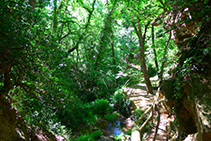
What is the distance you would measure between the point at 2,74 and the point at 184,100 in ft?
10.9

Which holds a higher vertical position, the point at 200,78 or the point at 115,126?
the point at 200,78

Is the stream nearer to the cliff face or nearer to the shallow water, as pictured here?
the shallow water

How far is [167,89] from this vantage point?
3.31 meters

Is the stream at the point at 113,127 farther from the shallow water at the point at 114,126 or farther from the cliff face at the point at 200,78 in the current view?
the cliff face at the point at 200,78

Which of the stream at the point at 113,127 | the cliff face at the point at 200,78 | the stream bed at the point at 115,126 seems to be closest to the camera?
the cliff face at the point at 200,78

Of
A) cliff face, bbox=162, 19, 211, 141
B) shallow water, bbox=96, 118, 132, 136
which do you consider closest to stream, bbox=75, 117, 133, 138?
shallow water, bbox=96, 118, 132, 136

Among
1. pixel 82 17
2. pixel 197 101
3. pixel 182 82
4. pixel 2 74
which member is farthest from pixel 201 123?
pixel 82 17

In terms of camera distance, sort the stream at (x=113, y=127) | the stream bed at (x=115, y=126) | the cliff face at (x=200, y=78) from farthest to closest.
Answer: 1. the stream bed at (x=115, y=126)
2. the stream at (x=113, y=127)
3. the cliff face at (x=200, y=78)

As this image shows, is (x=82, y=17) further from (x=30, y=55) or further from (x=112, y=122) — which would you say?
(x=30, y=55)

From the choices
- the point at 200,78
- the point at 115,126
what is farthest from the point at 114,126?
the point at 200,78

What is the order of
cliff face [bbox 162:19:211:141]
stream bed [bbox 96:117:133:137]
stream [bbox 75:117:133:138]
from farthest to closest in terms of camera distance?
stream bed [bbox 96:117:133:137], stream [bbox 75:117:133:138], cliff face [bbox 162:19:211:141]

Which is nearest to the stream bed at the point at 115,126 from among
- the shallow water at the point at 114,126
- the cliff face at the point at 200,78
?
the shallow water at the point at 114,126

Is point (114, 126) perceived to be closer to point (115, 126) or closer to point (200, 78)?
point (115, 126)

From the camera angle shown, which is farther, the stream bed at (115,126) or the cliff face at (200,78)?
the stream bed at (115,126)
